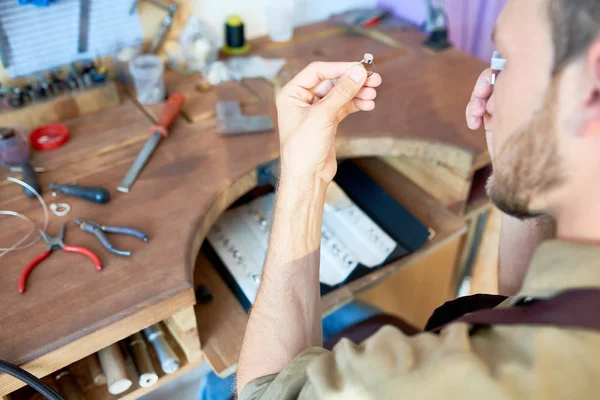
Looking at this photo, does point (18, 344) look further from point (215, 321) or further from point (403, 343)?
point (403, 343)

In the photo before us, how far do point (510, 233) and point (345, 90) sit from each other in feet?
1.33

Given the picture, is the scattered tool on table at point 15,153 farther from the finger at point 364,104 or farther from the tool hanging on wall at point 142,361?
the finger at point 364,104

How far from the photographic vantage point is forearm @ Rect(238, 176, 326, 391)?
2.51 ft

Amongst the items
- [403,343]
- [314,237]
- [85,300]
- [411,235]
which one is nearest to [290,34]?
[411,235]

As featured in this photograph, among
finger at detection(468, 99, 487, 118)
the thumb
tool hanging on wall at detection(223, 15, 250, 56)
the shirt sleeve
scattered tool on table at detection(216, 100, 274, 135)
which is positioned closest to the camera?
the shirt sleeve

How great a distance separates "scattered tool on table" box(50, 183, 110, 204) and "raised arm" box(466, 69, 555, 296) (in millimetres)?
637

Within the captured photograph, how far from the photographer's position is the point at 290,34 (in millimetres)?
1559

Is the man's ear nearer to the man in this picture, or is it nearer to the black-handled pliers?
the man

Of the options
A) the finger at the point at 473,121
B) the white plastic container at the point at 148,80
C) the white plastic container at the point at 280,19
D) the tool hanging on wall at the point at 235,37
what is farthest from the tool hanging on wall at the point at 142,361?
the white plastic container at the point at 280,19

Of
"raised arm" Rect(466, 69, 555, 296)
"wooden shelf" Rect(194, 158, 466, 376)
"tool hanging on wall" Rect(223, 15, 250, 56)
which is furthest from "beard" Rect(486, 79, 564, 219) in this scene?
"tool hanging on wall" Rect(223, 15, 250, 56)

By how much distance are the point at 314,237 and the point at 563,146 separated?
0.38m

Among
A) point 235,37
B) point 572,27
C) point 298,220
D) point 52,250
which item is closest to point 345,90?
point 298,220

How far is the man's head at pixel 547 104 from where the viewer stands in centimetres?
53

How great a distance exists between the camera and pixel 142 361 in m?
0.93
